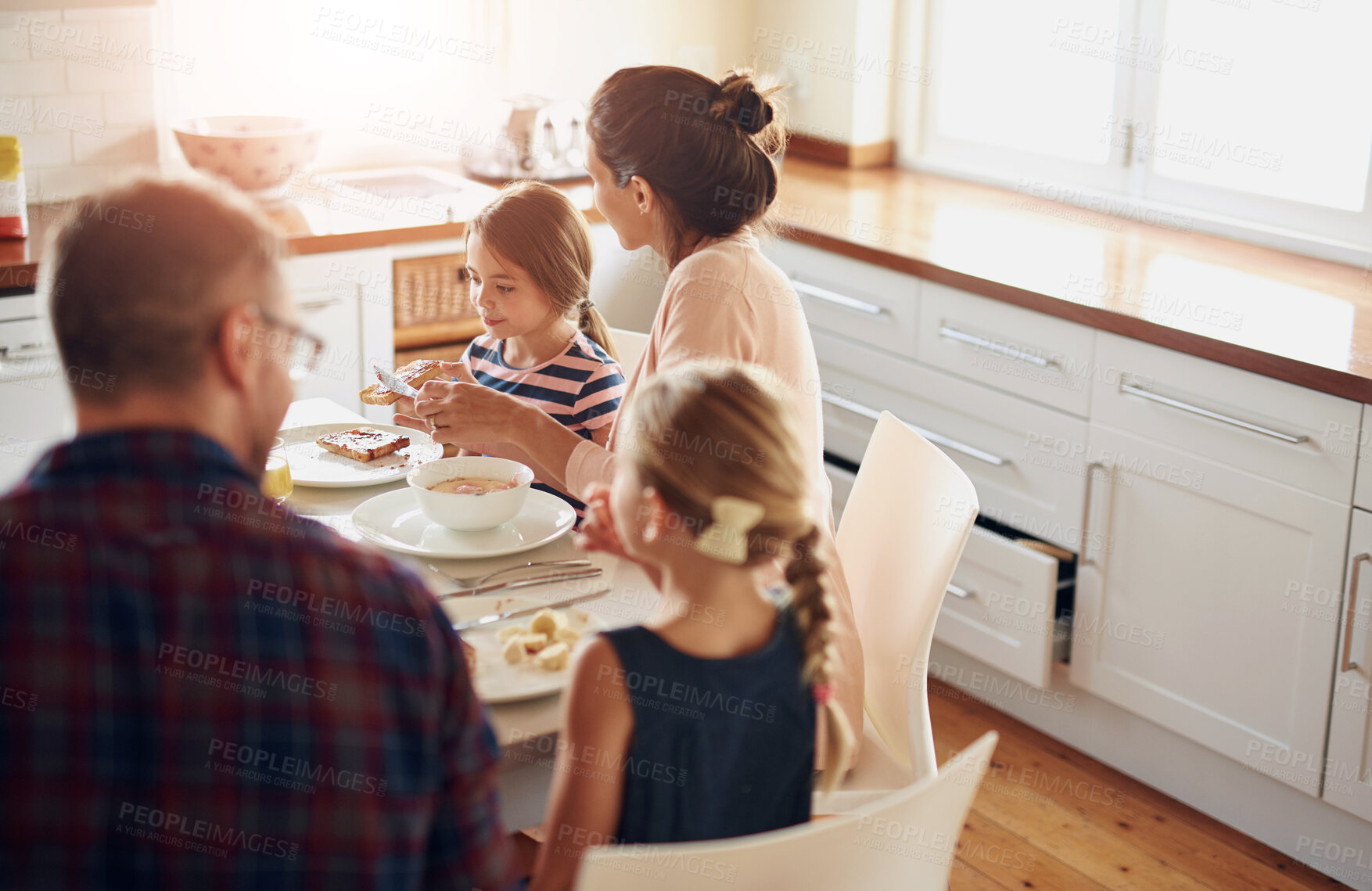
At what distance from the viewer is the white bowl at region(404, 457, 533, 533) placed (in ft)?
5.01

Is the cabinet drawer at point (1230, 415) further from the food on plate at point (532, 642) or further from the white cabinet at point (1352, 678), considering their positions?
the food on plate at point (532, 642)

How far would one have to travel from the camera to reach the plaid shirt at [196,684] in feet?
2.43

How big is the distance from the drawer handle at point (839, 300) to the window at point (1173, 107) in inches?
27.4

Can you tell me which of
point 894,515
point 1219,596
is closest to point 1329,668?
point 1219,596

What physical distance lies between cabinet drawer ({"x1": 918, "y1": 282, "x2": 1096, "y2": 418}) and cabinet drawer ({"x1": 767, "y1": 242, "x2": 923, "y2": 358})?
44 mm

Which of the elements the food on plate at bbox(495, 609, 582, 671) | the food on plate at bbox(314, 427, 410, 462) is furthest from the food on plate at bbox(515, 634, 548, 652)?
the food on plate at bbox(314, 427, 410, 462)

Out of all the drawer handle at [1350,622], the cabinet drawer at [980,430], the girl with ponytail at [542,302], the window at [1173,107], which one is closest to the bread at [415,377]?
the girl with ponytail at [542,302]

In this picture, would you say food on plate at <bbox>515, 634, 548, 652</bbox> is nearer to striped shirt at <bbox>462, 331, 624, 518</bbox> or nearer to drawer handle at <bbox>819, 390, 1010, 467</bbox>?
striped shirt at <bbox>462, 331, 624, 518</bbox>

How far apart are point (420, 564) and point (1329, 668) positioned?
1410mm

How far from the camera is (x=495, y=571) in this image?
4.86 ft

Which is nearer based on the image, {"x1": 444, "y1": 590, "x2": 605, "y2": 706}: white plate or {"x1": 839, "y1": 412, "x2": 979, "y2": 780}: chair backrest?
{"x1": 444, "y1": 590, "x2": 605, "y2": 706}: white plate

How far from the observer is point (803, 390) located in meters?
1.70

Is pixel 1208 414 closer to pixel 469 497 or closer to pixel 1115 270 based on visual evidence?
pixel 1115 270

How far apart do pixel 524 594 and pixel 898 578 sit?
528mm
